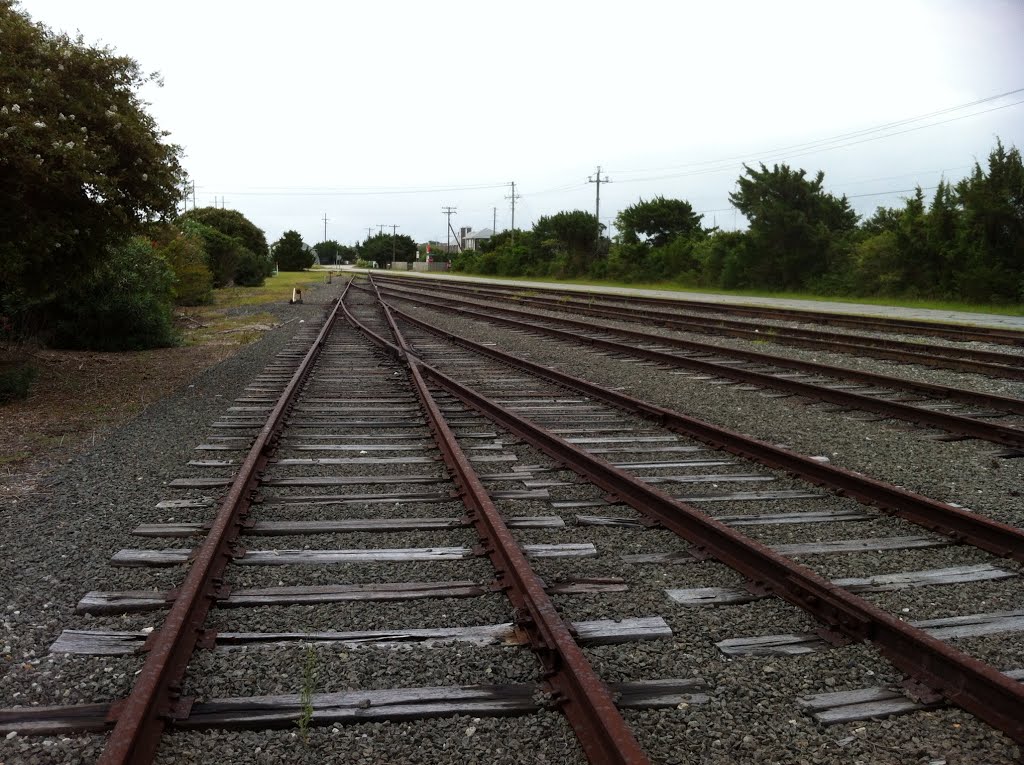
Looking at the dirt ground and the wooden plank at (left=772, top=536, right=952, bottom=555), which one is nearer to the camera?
the wooden plank at (left=772, top=536, right=952, bottom=555)

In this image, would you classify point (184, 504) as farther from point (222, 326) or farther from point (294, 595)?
point (222, 326)

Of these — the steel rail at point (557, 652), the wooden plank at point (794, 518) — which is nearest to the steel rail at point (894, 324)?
the wooden plank at point (794, 518)

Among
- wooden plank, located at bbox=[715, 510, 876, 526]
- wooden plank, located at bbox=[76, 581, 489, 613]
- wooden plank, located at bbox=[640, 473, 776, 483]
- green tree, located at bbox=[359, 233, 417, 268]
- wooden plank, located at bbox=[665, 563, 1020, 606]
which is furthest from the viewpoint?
green tree, located at bbox=[359, 233, 417, 268]

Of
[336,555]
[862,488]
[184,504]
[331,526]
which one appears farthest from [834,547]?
[184,504]

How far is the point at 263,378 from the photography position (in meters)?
11.3

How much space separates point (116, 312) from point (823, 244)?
33.1 m

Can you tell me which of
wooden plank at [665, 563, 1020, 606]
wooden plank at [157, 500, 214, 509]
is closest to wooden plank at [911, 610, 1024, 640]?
wooden plank at [665, 563, 1020, 606]

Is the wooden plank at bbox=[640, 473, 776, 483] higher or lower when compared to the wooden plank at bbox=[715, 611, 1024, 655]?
lower

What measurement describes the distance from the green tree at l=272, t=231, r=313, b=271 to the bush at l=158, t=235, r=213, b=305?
66.9 m

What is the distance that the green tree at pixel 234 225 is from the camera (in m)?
59.0

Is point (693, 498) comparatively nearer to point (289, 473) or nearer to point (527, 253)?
point (289, 473)

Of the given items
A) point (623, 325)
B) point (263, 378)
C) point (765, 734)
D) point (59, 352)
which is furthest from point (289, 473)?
point (623, 325)

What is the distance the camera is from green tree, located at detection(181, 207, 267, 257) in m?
59.0

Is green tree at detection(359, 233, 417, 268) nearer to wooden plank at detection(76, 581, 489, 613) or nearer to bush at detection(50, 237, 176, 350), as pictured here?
bush at detection(50, 237, 176, 350)
